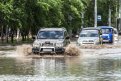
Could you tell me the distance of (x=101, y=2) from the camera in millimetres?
91500

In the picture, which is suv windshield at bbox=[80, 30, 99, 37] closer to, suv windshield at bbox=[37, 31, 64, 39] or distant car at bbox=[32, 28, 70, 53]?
suv windshield at bbox=[37, 31, 64, 39]

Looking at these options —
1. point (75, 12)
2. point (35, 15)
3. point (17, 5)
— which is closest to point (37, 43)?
point (17, 5)

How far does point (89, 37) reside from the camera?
42.2 m

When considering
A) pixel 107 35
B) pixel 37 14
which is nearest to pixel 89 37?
pixel 107 35

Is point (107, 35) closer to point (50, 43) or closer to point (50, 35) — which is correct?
point (50, 35)

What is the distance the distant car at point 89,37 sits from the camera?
136ft

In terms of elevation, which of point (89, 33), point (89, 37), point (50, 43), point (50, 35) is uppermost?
point (50, 35)

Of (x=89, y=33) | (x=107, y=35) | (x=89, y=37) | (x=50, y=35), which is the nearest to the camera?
(x=50, y=35)

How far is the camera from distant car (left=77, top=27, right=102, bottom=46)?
1638 inches

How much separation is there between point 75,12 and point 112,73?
4911 cm

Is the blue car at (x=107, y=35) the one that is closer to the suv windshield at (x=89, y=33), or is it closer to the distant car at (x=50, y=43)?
the suv windshield at (x=89, y=33)

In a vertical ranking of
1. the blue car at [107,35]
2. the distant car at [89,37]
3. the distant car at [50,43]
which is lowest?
the blue car at [107,35]

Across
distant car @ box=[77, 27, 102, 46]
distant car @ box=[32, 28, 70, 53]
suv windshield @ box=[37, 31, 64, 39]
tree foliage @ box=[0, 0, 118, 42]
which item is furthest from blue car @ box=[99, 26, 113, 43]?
distant car @ box=[32, 28, 70, 53]

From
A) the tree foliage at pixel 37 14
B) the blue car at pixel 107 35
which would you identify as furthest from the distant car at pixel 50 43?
the blue car at pixel 107 35
